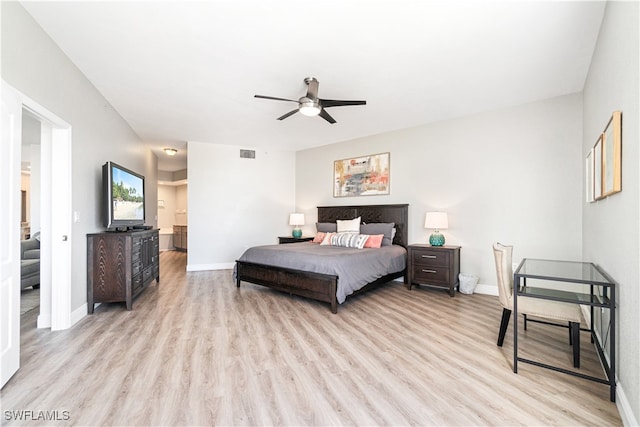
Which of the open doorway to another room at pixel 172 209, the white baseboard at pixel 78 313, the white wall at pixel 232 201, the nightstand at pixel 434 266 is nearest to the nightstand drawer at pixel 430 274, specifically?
the nightstand at pixel 434 266

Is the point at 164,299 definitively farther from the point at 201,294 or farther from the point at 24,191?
the point at 24,191

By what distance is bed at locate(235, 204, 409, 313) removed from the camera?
3.65m

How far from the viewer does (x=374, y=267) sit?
13.7ft

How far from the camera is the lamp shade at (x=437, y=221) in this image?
4523 mm

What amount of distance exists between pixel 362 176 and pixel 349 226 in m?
1.13

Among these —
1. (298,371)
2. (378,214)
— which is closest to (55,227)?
(298,371)

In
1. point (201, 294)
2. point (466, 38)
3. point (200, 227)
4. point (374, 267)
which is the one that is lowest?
point (201, 294)

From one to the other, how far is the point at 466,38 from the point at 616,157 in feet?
4.97

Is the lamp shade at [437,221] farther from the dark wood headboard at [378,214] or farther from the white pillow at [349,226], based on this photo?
the white pillow at [349,226]

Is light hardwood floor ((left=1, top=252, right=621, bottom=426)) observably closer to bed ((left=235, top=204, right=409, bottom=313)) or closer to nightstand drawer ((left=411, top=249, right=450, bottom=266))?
bed ((left=235, top=204, right=409, bottom=313))

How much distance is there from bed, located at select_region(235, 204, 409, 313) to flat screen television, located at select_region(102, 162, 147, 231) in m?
1.68

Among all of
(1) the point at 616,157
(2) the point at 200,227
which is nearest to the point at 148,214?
(2) the point at 200,227

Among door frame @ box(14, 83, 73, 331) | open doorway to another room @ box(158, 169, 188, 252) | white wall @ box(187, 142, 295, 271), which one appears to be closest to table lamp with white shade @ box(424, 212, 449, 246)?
white wall @ box(187, 142, 295, 271)

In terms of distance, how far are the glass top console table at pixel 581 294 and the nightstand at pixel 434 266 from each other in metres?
1.62
